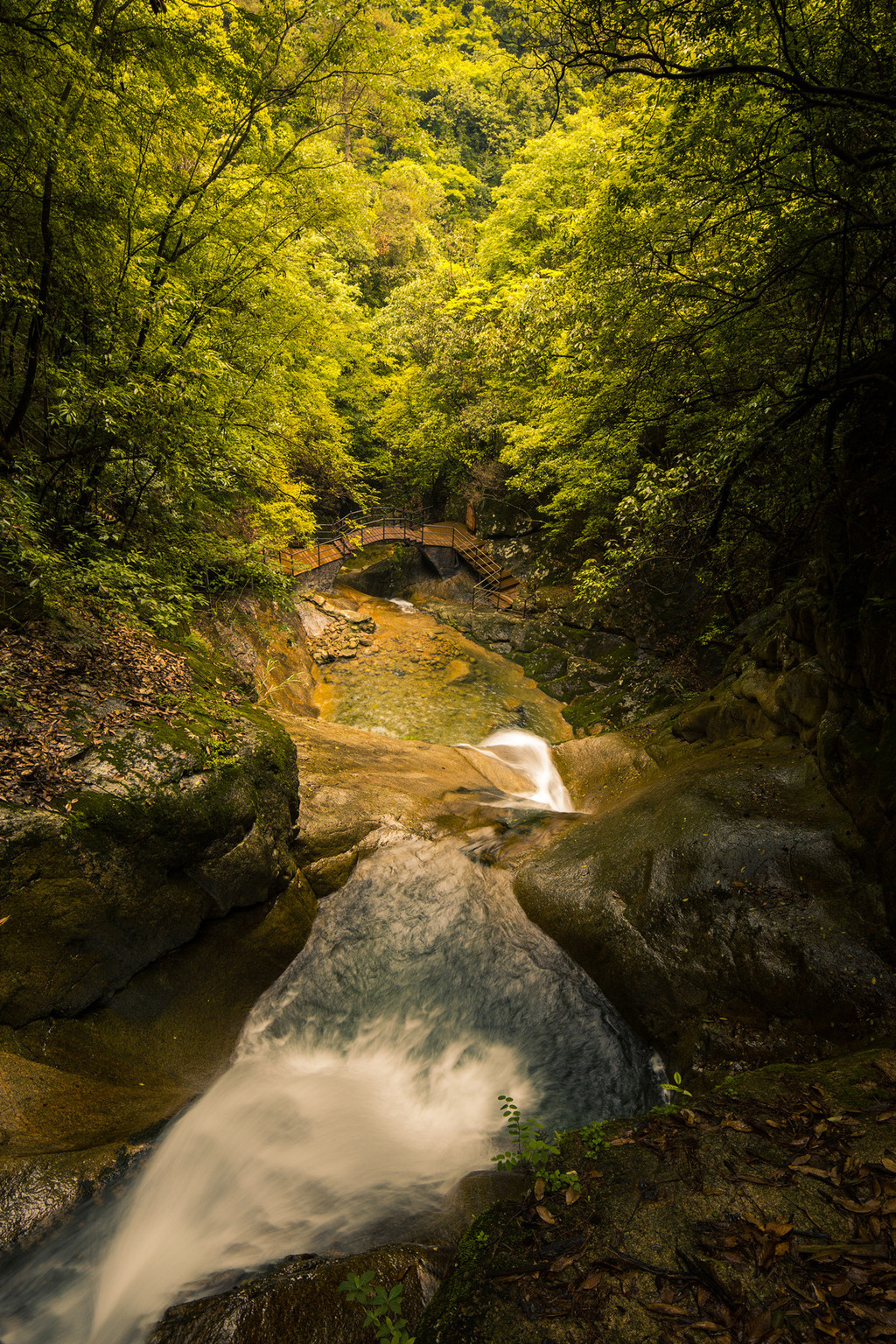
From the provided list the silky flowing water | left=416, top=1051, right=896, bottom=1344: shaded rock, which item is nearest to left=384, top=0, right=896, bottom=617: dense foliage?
left=416, top=1051, right=896, bottom=1344: shaded rock

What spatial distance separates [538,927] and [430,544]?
17561 mm

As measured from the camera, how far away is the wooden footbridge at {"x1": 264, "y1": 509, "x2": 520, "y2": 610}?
60.6 feet

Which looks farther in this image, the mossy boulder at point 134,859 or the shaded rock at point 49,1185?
the mossy boulder at point 134,859

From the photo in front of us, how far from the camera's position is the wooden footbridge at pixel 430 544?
727 inches

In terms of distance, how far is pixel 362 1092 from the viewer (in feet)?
15.8

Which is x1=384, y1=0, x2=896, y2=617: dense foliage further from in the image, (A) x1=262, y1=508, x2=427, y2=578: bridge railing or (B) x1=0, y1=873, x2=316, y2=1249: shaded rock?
(A) x1=262, y1=508, x2=427, y2=578: bridge railing

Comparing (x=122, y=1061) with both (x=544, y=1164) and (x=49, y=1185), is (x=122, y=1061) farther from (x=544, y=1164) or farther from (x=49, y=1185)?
(x=544, y=1164)

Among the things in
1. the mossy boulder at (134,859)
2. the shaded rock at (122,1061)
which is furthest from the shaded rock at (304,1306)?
the mossy boulder at (134,859)

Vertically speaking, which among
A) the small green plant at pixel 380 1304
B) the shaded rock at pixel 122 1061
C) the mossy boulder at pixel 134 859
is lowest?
the small green plant at pixel 380 1304

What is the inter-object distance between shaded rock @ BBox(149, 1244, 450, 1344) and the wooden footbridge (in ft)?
51.7

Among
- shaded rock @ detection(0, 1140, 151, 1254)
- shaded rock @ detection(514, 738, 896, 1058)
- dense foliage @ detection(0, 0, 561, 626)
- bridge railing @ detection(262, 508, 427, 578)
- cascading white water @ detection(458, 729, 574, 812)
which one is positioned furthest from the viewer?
bridge railing @ detection(262, 508, 427, 578)

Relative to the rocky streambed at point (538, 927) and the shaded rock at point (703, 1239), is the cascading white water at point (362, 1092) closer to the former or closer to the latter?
the rocky streambed at point (538, 927)

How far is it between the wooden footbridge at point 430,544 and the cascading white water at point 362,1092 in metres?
13.1

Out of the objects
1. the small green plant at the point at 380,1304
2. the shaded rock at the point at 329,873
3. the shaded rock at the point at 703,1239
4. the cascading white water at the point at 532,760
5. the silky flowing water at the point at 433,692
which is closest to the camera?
the shaded rock at the point at 703,1239
